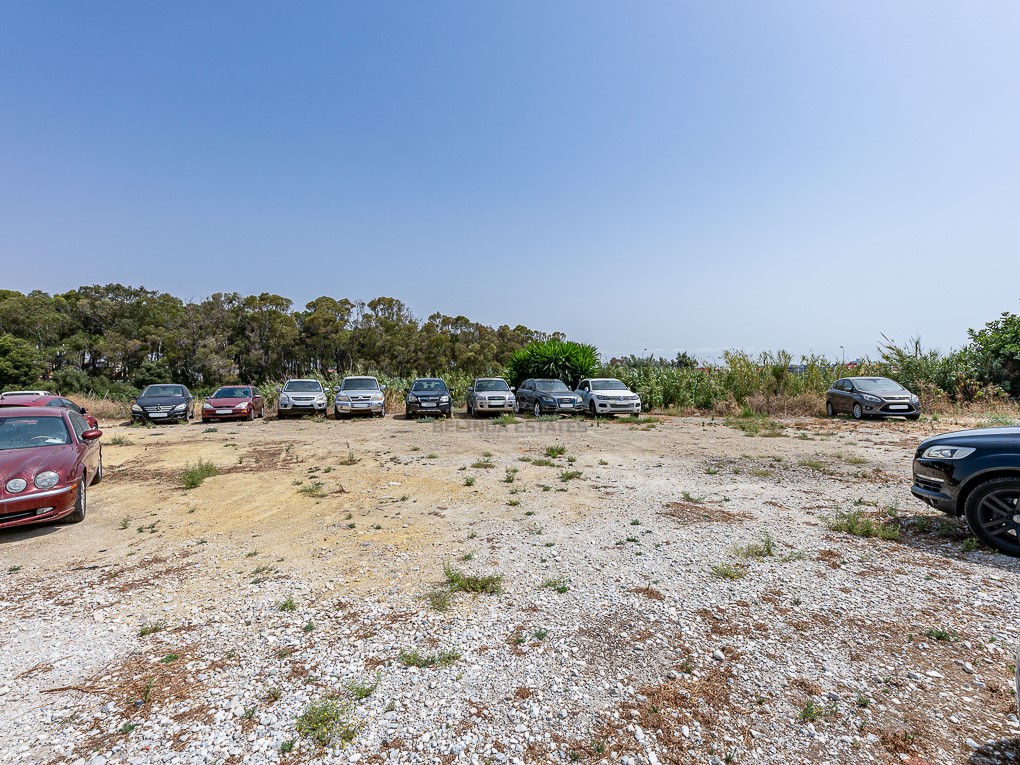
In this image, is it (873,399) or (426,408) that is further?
(426,408)

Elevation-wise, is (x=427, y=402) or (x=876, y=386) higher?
(x=876, y=386)

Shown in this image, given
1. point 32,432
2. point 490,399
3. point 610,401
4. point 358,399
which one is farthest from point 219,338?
point 32,432

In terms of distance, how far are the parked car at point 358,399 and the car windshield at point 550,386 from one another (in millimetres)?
6808

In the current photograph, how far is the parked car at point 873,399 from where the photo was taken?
1659cm

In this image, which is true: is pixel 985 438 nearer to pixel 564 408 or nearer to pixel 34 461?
pixel 34 461

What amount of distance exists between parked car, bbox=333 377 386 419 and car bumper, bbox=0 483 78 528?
564 inches

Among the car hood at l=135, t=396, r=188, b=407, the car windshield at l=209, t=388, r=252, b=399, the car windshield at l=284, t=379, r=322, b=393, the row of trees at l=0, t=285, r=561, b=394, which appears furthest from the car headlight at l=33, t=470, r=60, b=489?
the row of trees at l=0, t=285, r=561, b=394

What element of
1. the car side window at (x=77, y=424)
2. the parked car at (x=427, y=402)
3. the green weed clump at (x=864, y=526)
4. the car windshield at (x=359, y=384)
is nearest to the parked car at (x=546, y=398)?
the parked car at (x=427, y=402)

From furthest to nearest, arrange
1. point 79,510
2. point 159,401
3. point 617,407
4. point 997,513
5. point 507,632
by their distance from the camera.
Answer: point 617,407
point 159,401
point 79,510
point 997,513
point 507,632

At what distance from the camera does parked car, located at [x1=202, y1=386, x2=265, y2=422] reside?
19.3 meters

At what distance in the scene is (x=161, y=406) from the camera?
1877 cm

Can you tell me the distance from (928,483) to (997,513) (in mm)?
605

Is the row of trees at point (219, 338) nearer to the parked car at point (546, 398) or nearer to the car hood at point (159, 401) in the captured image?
the parked car at point (546, 398)

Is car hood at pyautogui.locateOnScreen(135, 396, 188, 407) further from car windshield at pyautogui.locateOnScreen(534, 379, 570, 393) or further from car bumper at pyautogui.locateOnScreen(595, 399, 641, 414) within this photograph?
car bumper at pyautogui.locateOnScreen(595, 399, 641, 414)
